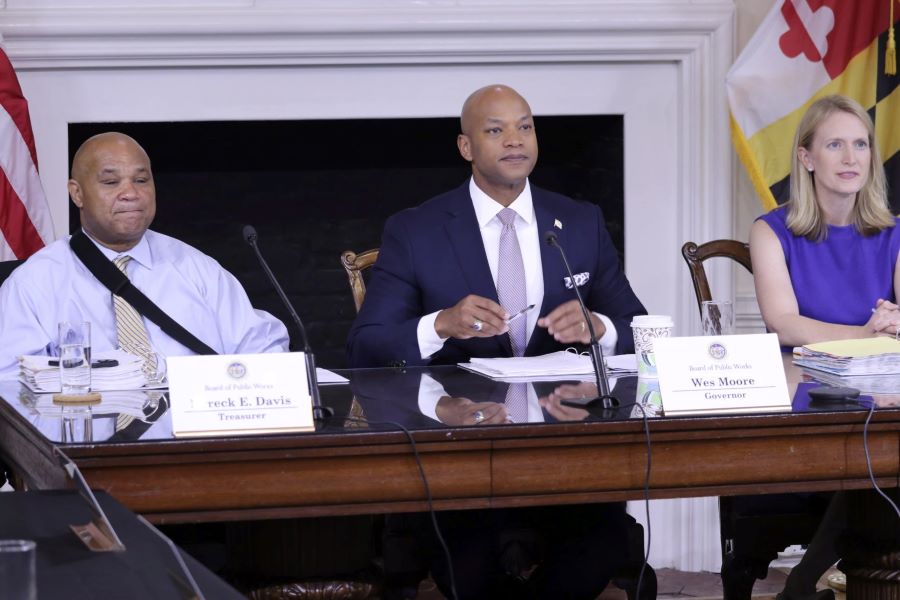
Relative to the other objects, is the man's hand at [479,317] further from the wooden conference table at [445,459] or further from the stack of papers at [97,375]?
the stack of papers at [97,375]

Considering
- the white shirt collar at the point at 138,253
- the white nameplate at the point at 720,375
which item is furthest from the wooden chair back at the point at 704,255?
the white shirt collar at the point at 138,253

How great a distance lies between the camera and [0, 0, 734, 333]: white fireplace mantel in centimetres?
324

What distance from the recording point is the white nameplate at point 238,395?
150cm

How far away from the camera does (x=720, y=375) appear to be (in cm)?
164

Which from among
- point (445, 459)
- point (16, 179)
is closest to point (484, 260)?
point (445, 459)

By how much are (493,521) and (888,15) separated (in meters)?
1.93

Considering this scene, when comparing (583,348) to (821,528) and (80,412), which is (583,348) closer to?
(821,528)

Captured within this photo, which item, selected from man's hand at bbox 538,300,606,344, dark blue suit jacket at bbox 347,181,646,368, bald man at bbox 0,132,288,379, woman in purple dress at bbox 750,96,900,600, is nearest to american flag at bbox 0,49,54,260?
bald man at bbox 0,132,288,379

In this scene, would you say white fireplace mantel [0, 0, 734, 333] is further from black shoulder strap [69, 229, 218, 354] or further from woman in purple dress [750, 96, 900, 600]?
black shoulder strap [69, 229, 218, 354]

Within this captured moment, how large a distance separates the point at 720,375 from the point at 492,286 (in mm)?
814

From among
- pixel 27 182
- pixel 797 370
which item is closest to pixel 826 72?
pixel 797 370

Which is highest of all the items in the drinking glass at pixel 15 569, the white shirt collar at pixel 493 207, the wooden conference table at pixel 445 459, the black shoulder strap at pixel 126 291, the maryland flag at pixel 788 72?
the maryland flag at pixel 788 72

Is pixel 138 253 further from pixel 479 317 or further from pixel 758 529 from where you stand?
pixel 758 529

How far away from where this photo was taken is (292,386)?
1.53m
